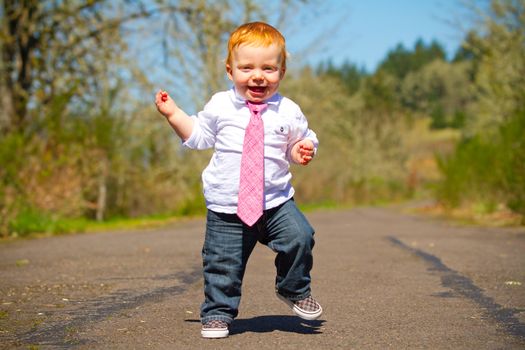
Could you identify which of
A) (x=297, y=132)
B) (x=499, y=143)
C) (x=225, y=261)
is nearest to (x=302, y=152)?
(x=297, y=132)

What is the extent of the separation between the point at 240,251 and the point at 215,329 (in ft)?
1.39

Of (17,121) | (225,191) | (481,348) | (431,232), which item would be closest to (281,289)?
(225,191)

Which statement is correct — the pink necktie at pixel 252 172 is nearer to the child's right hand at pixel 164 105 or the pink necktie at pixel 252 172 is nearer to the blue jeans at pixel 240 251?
the blue jeans at pixel 240 251

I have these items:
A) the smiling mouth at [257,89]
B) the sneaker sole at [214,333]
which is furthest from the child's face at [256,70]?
the sneaker sole at [214,333]

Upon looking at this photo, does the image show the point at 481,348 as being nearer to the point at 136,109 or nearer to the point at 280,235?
the point at 280,235

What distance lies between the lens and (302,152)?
3.88 m

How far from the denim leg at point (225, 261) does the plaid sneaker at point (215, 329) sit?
102mm

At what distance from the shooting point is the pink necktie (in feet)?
12.1

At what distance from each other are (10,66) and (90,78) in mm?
1767

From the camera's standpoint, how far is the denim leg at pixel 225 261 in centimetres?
378

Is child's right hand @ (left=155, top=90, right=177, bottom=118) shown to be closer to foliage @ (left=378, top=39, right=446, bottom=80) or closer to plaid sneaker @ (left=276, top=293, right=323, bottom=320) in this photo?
plaid sneaker @ (left=276, top=293, right=323, bottom=320)

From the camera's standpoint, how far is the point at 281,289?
3.91 m

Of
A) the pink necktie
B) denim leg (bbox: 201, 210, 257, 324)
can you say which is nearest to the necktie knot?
the pink necktie

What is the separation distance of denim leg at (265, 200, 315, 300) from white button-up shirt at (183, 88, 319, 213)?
79mm
